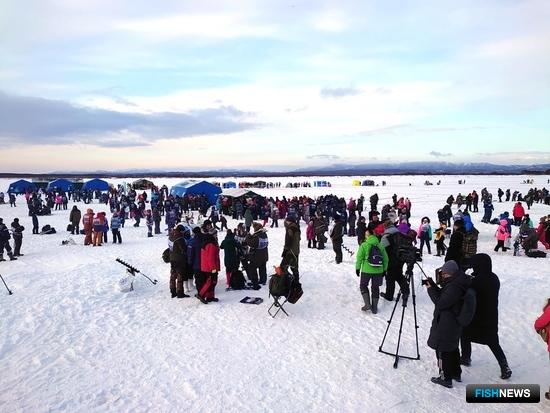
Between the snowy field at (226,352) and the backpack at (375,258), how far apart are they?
99 cm

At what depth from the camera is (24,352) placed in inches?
229

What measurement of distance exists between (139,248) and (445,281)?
1195 cm

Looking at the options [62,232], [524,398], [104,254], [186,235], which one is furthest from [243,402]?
[62,232]

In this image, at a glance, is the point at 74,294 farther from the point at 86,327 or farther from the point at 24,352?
the point at 24,352

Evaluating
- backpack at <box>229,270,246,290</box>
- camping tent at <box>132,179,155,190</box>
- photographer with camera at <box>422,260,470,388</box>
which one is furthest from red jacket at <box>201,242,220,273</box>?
camping tent at <box>132,179,155,190</box>

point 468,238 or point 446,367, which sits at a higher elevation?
point 468,238

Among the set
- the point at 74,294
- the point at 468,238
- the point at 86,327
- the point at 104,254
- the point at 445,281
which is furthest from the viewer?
the point at 104,254

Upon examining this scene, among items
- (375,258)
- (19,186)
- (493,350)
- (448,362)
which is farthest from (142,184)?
(493,350)

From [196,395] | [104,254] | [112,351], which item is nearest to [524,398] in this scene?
[196,395]

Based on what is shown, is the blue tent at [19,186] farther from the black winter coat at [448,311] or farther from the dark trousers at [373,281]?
the black winter coat at [448,311]

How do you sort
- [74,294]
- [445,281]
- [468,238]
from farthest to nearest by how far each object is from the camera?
[468,238] → [74,294] → [445,281]

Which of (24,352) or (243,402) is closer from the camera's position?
(243,402)

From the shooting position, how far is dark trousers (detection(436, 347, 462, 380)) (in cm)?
470

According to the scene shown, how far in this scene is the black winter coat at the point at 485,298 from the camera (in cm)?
467
